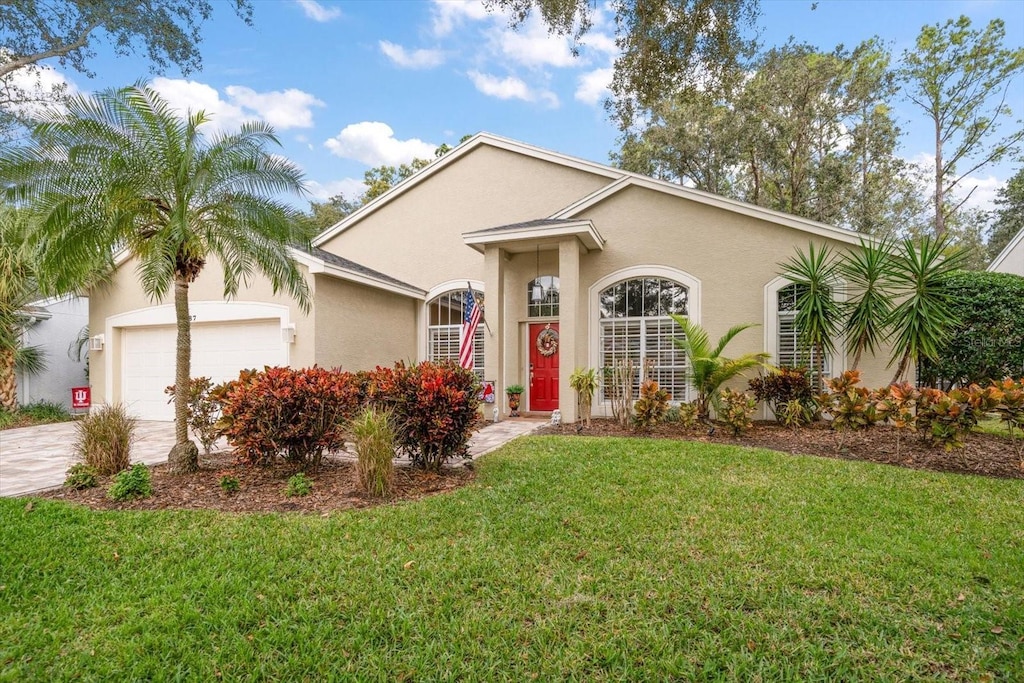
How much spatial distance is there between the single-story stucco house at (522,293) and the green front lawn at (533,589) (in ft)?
18.5

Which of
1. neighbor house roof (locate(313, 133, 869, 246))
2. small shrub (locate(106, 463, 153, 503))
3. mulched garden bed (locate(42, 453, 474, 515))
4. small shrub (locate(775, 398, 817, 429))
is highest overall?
neighbor house roof (locate(313, 133, 869, 246))

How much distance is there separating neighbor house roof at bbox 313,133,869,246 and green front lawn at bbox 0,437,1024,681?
5.45m

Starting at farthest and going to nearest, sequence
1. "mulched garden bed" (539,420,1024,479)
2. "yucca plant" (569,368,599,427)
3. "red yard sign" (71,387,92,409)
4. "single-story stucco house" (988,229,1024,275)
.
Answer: "single-story stucco house" (988,229,1024,275)
"red yard sign" (71,387,92,409)
"yucca plant" (569,368,599,427)
"mulched garden bed" (539,420,1024,479)

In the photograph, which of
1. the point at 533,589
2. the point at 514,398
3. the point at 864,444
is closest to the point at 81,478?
the point at 533,589

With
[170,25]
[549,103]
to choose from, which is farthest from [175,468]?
[549,103]

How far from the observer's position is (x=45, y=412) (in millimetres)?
12422

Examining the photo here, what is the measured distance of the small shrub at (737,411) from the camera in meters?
8.59

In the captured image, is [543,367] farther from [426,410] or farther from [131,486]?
[131,486]

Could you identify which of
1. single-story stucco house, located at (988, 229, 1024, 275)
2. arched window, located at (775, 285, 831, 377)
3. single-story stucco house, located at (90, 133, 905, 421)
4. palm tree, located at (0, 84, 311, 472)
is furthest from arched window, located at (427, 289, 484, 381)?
single-story stucco house, located at (988, 229, 1024, 275)

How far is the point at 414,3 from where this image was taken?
38.3ft

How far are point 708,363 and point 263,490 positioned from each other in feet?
25.3

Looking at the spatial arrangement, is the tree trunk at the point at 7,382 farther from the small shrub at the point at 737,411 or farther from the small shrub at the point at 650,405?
the small shrub at the point at 737,411

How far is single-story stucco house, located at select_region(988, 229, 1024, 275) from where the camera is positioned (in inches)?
556

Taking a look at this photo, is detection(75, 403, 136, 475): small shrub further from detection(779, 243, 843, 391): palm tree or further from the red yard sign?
detection(779, 243, 843, 391): palm tree
